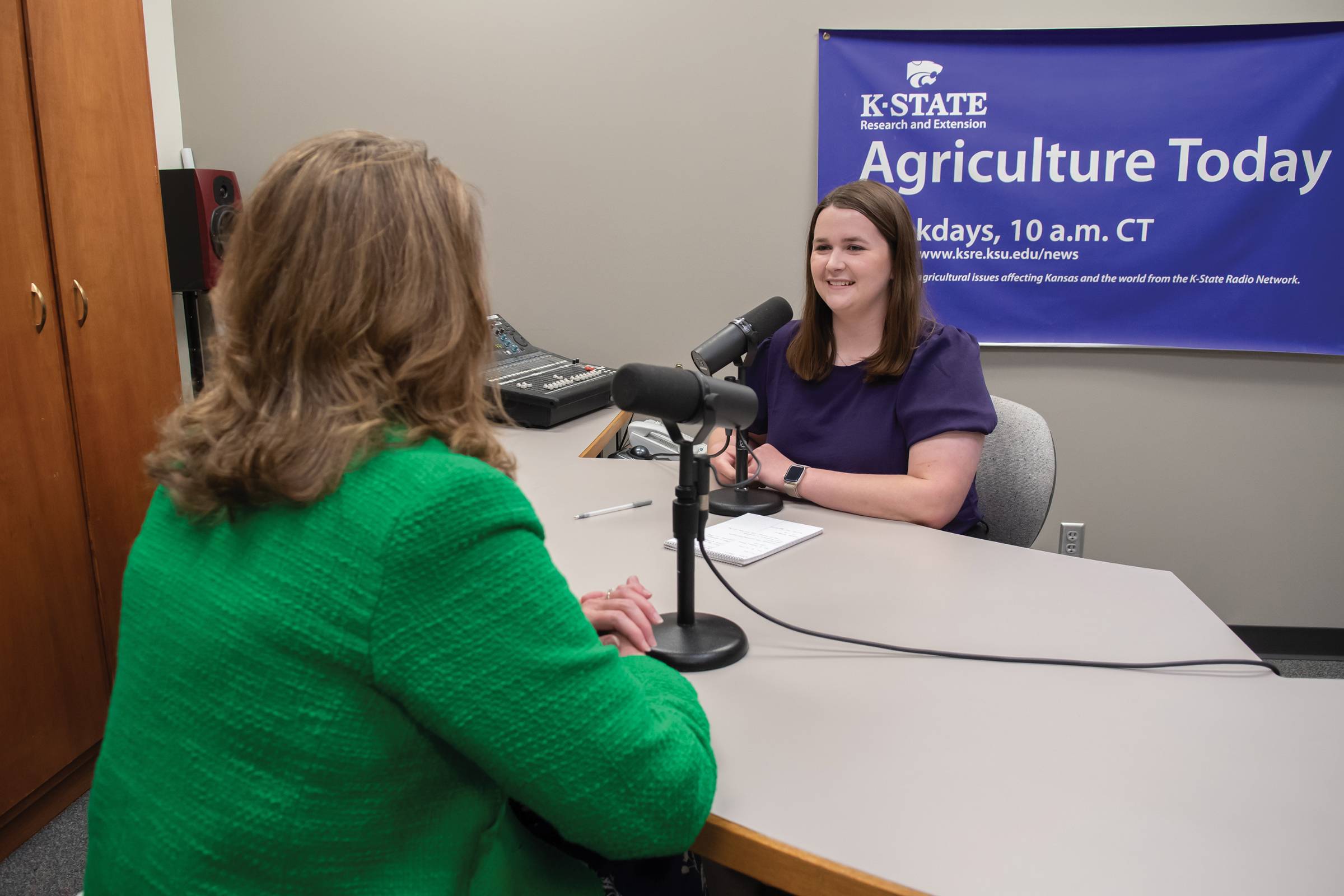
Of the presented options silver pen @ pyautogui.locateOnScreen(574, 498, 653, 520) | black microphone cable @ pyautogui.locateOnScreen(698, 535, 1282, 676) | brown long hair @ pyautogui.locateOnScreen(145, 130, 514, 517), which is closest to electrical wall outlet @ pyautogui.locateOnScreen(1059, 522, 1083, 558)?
silver pen @ pyautogui.locateOnScreen(574, 498, 653, 520)

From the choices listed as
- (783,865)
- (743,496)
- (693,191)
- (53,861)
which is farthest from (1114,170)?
(53,861)

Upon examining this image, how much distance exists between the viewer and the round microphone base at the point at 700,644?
1.01m

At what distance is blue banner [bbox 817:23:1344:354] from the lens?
8.27 feet

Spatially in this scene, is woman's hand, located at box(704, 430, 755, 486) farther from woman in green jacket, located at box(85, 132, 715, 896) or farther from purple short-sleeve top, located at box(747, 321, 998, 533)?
woman in green jacket, located at box(85, 132, 715, 896)

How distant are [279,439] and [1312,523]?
3.12m

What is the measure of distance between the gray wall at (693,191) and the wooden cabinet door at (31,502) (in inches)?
48.2

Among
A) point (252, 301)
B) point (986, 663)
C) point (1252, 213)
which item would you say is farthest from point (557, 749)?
point (1252, 213)

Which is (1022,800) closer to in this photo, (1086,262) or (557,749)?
(557,749)

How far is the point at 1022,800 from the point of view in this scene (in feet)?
2.53

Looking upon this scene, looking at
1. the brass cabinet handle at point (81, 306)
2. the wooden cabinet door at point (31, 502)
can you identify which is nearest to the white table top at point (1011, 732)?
the wooden cabinet door at point (31, 502)

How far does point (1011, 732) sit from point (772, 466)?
89 centimetres

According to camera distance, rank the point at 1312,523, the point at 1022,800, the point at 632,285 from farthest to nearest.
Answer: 1. the point at 632,285
2. the point at 1312,523
3. the point at 1022,800

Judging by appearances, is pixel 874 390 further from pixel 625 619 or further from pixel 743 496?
pixel 625 619

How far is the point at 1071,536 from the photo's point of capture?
283cm
